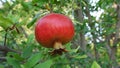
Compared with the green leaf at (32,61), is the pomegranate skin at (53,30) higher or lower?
higher

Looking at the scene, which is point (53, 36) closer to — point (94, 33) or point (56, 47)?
point (56, 47)

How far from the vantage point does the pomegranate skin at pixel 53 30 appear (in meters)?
0.89

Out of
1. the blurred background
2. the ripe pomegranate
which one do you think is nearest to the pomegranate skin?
the ripe pomegranate

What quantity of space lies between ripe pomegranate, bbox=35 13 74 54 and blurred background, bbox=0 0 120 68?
179mm

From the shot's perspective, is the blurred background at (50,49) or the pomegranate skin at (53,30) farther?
the blurred background at (50,49)

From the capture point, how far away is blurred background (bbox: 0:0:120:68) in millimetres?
1165

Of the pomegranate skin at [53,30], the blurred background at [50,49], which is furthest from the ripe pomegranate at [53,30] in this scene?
the blurred background at [50,49]

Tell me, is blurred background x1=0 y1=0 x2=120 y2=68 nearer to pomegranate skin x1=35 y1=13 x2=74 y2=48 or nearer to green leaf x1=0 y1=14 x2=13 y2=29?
green leaf x1=0 y1=14 x2=13 y2=29

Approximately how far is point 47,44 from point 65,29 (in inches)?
2.9

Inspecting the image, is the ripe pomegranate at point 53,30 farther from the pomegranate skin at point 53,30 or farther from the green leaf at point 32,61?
the green leaf at point 32,61

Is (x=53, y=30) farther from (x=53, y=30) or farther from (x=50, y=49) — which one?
(x=50, y=49)

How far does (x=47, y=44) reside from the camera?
3.00ft

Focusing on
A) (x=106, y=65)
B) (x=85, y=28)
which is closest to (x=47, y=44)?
(x=85, y=28)

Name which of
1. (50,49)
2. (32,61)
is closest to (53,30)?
(32,61)
